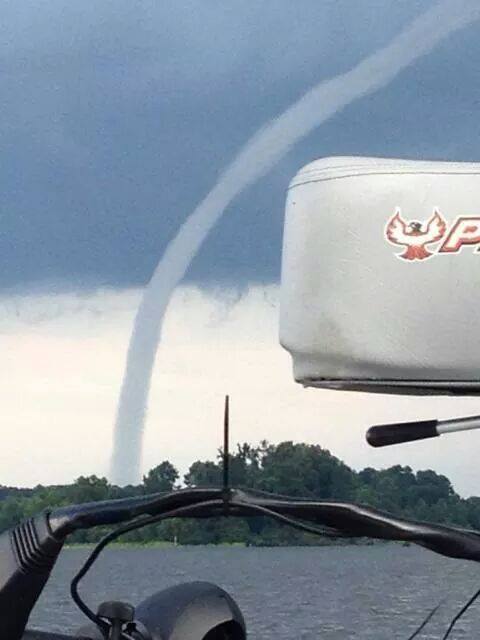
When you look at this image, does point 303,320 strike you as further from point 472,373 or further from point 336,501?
point 336,501

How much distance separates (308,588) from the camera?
64062 mm

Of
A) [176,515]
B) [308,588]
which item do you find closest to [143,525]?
[176,515]

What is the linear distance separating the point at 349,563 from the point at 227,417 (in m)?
92.3

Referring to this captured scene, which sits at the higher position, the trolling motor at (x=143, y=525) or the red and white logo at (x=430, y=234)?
the red and white logo at (x=430, y=234)

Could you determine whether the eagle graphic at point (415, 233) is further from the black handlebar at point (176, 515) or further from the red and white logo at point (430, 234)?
the black handlebar at point (176, 515)

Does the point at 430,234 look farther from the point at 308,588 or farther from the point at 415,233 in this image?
the point at 308,588

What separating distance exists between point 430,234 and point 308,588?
62.1 m

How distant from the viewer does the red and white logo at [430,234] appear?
305 centimetres

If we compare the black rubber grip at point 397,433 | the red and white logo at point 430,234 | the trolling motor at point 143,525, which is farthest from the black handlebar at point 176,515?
the red and white logo at point 430,234

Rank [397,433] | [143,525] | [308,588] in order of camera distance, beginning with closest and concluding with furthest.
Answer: [143,525]
[397,433]
[308,588]

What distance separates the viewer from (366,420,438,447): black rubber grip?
3072mm

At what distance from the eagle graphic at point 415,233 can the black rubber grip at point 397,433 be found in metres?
0.35

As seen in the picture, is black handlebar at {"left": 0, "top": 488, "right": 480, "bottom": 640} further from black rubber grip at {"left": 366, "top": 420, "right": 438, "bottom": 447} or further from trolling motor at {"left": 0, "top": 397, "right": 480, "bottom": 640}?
black rubber grip at {"left": 366, "top": 420, "right": 438, "bottom": 447}

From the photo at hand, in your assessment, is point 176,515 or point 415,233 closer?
point 176,515
